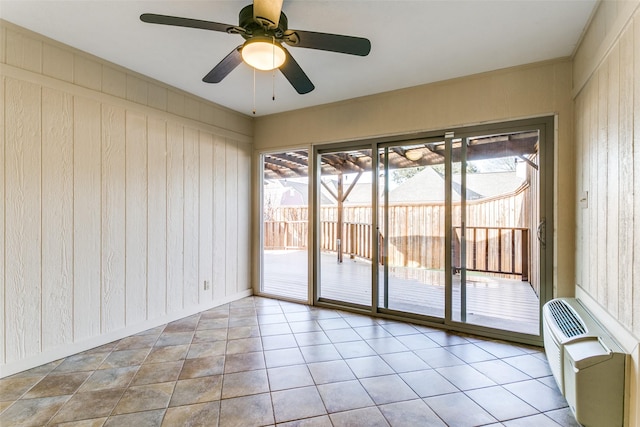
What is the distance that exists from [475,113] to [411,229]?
135 cm

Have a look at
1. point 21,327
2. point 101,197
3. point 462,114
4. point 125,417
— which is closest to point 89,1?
point 101,197

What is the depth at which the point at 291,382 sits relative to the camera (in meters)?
2.13

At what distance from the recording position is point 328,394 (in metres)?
1.99

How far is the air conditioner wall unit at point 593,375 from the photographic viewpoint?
1.52 metres

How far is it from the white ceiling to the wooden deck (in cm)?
205

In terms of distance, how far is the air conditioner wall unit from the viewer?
1.52 m

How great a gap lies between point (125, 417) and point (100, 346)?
120 centimetres

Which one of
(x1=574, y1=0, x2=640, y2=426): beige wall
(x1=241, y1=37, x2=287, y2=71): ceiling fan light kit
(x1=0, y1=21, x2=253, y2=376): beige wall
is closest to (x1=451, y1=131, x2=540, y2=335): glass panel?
(x1=574, y1=0, x2=640, y2=426): beige wall

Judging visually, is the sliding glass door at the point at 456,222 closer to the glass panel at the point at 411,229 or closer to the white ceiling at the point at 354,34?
the glass panel at the point at 411,229

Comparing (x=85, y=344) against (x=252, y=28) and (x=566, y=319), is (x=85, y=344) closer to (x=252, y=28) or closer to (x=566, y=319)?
(x=252, y=28)

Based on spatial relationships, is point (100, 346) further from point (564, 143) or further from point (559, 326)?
point (564, 143)

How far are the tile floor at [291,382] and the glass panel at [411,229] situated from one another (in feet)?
1.95

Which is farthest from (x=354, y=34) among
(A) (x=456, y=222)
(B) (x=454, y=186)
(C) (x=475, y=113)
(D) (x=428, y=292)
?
(D) (x=428, y=292)

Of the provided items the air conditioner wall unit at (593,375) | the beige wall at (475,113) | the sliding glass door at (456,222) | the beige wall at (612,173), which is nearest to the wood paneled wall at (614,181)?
the beige wall at (612,173)
